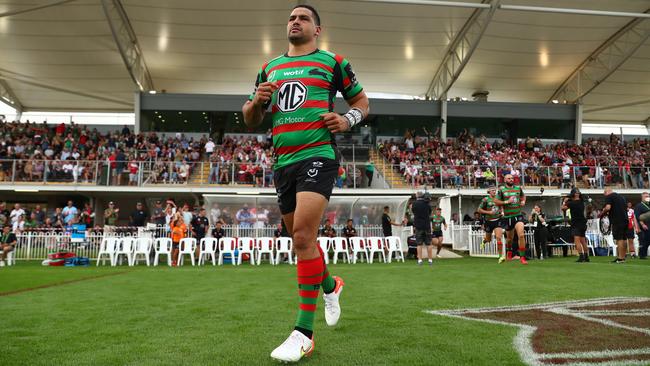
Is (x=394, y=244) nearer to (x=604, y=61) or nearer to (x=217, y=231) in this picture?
(x=217, y=231)

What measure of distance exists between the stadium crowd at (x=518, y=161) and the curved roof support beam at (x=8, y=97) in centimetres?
2649

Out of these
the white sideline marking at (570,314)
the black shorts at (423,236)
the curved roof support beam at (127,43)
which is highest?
the curved roof support beam at (127,43)

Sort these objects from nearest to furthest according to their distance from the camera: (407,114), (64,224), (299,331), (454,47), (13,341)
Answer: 1. (299,331)
2. (13,341)
3. (64,224)
4. (454,47)
5. (407,114)

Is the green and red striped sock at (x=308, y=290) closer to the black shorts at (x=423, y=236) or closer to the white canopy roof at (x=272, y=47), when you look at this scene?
the black shorts at (x=423, y=236)

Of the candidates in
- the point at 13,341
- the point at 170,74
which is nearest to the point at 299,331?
the point at 13,341

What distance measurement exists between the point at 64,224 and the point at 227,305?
16.9 metres

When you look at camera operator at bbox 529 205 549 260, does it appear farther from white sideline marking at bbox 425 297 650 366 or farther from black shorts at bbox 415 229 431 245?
white sideline marking at bbox 425 297 650 366

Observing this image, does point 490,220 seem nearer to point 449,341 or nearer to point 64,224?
point 449,341

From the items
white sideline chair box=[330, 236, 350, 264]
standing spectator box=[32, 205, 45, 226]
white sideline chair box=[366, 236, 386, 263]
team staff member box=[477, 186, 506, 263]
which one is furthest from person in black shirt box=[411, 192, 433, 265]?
standing spectator box=[32, 205, 45, 226]

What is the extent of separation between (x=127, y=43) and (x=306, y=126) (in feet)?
92.4

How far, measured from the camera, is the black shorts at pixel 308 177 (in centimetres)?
310

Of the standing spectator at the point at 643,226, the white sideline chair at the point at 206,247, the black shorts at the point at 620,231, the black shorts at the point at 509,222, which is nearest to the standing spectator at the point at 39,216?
the white sideline chair at the point at 206,247

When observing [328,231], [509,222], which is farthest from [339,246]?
[509,222]

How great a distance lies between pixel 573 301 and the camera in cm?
459
